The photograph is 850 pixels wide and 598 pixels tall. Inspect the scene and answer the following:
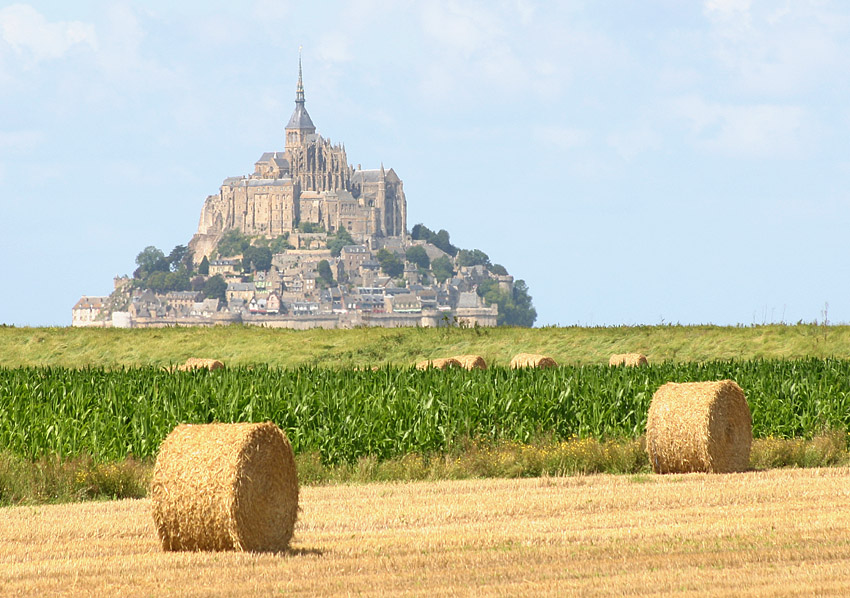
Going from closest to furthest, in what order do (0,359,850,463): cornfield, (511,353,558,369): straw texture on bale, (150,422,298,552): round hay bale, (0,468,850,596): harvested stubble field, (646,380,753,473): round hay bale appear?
1. (0,468,850,596): harvested stubble field
2. (150,422,298,552): round hay bale
3. (646,380,753,473): round hay bale
4. (0,359,850,463): cornfield
5. (511,353,558,369): straw texture on bale

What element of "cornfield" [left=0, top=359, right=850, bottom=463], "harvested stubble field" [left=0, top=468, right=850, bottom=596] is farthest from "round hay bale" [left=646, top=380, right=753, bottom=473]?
"cornfield" [left=0, top=359, right=850, bottom=463]

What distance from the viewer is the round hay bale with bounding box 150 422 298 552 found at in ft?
39.0

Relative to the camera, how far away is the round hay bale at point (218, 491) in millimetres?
11891

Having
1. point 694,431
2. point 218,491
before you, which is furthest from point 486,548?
point 694,431

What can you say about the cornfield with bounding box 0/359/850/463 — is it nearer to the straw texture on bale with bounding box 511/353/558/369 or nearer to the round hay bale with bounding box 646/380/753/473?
the round hay bale with bounding box 646/380/753/473

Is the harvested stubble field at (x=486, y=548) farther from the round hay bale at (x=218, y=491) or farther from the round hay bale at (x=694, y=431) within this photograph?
the round hay bale at (x=694, y=431)

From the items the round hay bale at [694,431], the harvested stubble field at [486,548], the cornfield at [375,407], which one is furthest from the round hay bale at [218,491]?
the round hay bale at [694,431]

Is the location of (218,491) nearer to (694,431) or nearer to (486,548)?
(486,548)

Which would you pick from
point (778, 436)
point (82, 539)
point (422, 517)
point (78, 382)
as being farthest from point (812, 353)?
point (82, 539)

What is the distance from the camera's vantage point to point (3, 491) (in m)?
16.7

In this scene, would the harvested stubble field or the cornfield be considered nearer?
the harvested stubble field

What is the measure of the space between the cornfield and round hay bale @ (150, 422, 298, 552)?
7252 mm

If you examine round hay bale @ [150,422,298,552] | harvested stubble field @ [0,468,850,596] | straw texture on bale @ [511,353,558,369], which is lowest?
harvested stubble field @ [0,468,850,596]

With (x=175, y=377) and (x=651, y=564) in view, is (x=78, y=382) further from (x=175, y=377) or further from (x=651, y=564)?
(x=651, y=564)
